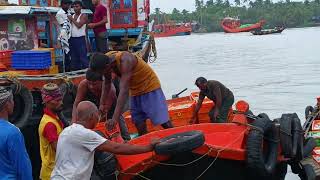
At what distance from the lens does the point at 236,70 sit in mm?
28109

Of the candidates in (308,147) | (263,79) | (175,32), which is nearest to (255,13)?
(175,32)

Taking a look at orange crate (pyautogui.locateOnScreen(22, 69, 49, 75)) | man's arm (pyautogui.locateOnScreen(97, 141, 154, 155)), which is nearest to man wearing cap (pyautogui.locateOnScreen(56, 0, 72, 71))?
orange crate (pyautogui.locateOnScreen(22, 69, 49, 75))

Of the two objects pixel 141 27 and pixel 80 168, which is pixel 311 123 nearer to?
pixel 80 168

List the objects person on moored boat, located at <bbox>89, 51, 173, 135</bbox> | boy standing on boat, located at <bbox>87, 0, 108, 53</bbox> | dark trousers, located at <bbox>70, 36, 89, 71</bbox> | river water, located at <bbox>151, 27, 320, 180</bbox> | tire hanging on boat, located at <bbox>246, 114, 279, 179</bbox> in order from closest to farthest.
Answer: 1. tire hanging on boat, located at <bbox>246, 114, 279, 179</bbox>
2. person on moored boat, located at <bbox>89, 51, 173, 135</bbox>
3. dark trousers, located at <bbox>70, 36, 89, 71</bbox>
4. boy standing on boat, located at <bbox>87, 0, 108, 53</bbox>
5. river water, located at <bbox>151, 27, 320, 180</bbox>

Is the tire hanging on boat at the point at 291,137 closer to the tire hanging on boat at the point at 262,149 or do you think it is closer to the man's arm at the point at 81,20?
the tire hanging on boat at the point at 262,149

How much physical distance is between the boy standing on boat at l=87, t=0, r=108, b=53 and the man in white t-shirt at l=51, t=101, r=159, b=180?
6679 mm

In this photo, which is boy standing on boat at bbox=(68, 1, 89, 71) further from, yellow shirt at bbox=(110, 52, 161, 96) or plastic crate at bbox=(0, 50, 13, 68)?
yellow shirt at bbox=(110, 52, 161, 96)

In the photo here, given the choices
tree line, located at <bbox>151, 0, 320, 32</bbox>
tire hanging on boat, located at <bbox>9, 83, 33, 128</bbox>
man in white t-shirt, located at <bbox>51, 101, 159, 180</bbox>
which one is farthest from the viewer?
tree line, located at <bbox>151, 0, 320, 32</bbox>

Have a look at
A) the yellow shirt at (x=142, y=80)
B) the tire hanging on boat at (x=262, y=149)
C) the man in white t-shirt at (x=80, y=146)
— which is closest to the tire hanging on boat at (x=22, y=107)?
the yellow shirt at (x=142, y=80)

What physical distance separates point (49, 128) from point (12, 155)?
1179mm

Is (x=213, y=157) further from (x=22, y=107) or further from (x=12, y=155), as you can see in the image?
(x=22, y=107)

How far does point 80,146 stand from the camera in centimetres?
411

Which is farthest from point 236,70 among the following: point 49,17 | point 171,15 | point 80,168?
point 171,15

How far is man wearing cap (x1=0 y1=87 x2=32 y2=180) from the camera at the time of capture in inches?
138
